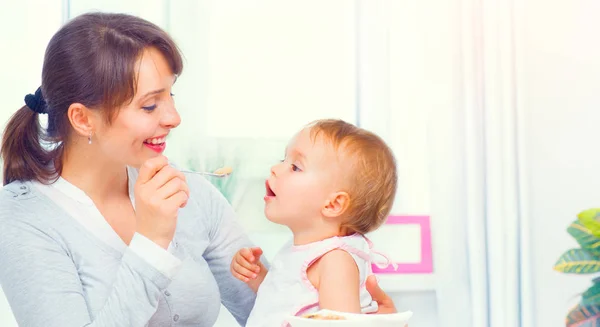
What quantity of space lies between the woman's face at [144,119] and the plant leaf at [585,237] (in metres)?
1.38

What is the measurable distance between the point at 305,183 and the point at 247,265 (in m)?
0.23

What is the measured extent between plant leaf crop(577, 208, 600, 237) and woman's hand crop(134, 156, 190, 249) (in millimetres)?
1364

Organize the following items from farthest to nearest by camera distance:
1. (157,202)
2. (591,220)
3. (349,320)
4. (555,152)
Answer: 1. (555,152)
2. (591,220)
3. (157,202)
4. (349,320)

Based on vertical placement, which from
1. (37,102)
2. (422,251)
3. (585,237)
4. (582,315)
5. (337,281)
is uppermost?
(37,102)

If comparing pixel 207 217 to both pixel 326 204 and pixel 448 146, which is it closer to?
pixel 326 204

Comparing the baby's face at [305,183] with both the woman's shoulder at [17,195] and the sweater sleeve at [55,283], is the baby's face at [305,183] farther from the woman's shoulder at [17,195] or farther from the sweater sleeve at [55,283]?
the woman's shoulder at [17,195]

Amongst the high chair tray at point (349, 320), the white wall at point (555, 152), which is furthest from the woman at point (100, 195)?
the white wall at point (555, 152)


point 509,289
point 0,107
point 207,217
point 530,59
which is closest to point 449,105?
point 530,59

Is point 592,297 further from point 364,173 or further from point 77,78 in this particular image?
point 77,78

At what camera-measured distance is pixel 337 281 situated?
1.41 meters

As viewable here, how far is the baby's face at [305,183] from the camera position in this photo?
152 cm

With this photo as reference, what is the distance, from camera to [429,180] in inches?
105

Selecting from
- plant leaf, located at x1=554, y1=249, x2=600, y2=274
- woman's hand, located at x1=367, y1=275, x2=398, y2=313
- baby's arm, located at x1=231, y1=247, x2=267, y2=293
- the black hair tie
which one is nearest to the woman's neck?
the black hair tie

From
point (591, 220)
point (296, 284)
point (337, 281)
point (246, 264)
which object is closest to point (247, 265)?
point (246, 264)
